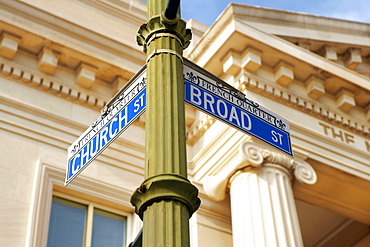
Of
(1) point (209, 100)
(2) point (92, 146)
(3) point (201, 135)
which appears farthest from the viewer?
(3) point (201, 135)

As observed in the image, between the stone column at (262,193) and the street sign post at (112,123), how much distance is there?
517cm

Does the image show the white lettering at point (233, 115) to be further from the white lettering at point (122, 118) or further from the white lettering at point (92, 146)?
the white lettering at point (92, 146)

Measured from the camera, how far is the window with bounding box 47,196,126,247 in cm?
1090

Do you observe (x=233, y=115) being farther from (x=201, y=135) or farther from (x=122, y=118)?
(x=201, y=135)

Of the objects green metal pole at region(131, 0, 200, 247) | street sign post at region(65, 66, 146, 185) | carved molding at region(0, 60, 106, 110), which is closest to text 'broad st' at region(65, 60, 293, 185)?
street sign post at region(65, 66, 146, 185)

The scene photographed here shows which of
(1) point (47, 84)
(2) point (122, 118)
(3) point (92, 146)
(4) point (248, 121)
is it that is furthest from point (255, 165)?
(2) point (122, 118)

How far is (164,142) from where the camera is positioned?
460 centimetres

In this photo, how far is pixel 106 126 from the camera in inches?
219

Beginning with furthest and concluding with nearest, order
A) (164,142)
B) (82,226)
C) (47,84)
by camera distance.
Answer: (47,84), (82,226), (164,142)

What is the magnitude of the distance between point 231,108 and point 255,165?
19.1ft

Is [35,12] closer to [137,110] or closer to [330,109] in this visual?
[330,109]

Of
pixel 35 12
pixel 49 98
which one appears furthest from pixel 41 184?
pixel 35 12

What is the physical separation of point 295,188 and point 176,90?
7346 millimetres

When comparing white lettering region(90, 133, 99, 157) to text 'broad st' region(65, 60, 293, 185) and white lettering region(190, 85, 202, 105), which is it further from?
white lettering region(190, 85, 202, 105)
